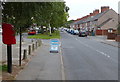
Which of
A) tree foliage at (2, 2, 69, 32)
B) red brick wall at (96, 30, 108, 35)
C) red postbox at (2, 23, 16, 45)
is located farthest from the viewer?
red brick wall at (96, 30, 108, 35)

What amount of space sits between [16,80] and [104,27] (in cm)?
6246

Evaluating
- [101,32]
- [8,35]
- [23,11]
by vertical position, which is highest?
[23,11]

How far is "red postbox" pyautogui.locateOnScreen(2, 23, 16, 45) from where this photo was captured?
1040cm

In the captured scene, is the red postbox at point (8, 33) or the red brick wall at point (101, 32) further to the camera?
the red brick wall at point (101, 32)

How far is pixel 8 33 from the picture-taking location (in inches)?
413

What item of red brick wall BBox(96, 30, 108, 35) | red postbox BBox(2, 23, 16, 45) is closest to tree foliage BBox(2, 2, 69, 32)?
red postbox BBox(2, 23, 16, 45)

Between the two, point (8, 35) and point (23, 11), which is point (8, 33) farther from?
point (23, 11)

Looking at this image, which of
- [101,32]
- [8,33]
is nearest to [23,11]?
[8,33]

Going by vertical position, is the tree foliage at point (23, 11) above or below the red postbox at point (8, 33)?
above

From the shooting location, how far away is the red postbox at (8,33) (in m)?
10.4

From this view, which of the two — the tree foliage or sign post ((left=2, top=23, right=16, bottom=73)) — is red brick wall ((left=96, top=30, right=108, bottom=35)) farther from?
sign post ((left=2, top=23, right=16, bottom=73))

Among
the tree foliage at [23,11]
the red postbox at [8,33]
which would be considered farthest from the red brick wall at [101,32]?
the red postbox at [8,33]

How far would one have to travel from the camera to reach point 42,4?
10.4 meters

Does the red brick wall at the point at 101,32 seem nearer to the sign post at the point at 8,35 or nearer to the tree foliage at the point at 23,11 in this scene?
the tree foliage at the point at 23,11
